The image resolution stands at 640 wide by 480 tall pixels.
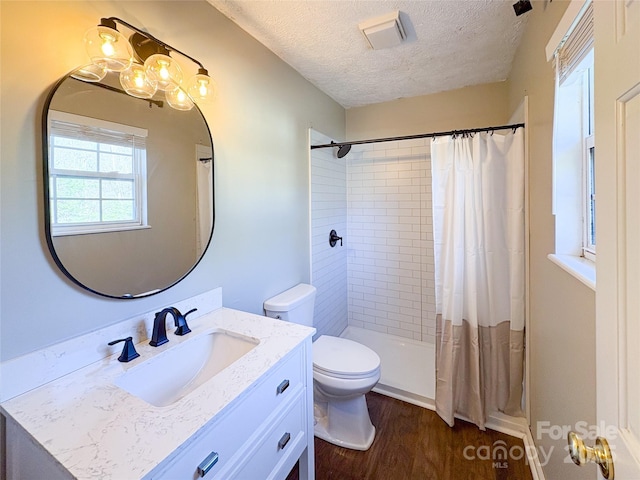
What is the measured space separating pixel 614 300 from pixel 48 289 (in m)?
1.44

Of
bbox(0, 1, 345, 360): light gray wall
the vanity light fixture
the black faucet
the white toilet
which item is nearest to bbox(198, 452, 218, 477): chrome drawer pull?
the black faucet

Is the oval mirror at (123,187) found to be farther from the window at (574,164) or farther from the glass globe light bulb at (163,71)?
the window at (574,164)

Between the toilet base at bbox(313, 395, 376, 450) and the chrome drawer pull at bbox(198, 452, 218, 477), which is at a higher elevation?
the chrome drawer pull at bbox(198, 452, 218, 477)

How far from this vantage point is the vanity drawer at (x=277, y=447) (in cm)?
Answer: 92

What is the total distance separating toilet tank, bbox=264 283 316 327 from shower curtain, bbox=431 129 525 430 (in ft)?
2.88

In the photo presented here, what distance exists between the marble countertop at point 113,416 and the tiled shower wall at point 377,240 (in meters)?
1.61

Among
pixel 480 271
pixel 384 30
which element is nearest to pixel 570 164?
pixel 480 271

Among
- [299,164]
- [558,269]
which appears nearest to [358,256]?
[299,164]

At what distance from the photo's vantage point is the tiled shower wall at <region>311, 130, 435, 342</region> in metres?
2.65

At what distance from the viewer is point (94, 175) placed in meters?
1.04

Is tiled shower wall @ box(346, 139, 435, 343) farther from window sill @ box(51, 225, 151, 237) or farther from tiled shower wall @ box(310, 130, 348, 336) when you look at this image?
window sill @ box(51, 225, 151, 237)

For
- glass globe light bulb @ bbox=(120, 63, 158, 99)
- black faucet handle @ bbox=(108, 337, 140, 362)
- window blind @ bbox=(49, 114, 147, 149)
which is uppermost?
glass globe light bulb @ bbox=(120, 63, 158, 99)

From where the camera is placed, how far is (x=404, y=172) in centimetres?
276

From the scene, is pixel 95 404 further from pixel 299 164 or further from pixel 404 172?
pixel 404 172
